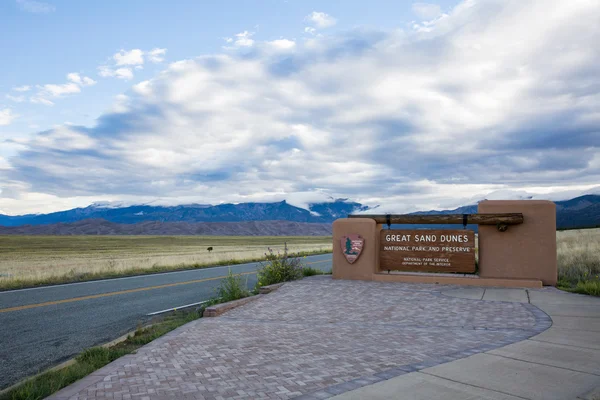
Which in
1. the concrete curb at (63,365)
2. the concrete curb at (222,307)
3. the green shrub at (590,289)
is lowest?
the concrete curb at (63,365)

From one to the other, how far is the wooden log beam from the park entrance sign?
0.30 m

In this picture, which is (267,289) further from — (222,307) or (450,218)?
(450,218)

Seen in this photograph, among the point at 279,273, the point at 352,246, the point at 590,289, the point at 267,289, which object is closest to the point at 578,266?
the point at 590,289

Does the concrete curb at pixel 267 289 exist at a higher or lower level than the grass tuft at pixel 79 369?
higher

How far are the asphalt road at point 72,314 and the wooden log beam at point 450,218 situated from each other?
518cm

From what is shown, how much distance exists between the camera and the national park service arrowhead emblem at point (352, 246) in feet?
46.2

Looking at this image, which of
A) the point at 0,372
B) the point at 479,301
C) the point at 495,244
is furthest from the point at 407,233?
the point at 0,372

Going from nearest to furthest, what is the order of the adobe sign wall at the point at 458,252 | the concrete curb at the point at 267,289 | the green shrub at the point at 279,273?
the concrete curb at the point at 267,289
the adobe sign wall at the point at 458,252
the green shrub at the point at 279,273

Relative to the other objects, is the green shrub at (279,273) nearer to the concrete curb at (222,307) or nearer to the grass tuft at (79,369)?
the concrete curb at (222,307)

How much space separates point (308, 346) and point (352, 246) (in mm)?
7721

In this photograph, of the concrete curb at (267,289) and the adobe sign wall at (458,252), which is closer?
the concrete curb at (267,289)

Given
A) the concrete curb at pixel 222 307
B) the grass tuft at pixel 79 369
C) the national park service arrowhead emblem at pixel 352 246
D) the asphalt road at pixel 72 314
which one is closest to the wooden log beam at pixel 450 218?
the national park service arrowhead emblem at pixel 352 246

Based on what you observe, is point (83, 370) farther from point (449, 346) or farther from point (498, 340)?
point (498, 340)

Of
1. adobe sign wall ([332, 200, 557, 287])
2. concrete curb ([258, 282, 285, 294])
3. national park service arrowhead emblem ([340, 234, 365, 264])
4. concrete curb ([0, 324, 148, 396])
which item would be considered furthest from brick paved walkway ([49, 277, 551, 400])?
national park service arrowhead emblem ([340, 234, 365, 264])
